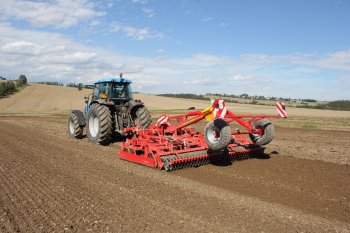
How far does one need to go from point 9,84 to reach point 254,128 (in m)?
53.6

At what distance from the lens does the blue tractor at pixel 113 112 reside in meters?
10.2

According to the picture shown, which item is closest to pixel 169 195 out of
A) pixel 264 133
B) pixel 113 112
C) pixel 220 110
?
pixel 220 110

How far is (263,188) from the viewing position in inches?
240

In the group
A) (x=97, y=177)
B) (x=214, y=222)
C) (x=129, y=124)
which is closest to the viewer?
(x=214, y=222)

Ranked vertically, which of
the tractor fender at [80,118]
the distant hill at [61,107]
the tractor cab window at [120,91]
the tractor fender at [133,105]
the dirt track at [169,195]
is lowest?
the dirt track at [169,195]

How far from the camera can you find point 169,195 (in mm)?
5574

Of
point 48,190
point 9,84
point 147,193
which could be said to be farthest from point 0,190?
point 9,84

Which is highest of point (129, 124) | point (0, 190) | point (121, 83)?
point (121, 83)

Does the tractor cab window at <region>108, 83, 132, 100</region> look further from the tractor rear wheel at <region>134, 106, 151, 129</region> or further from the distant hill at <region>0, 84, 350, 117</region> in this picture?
the distant hill at <region>0, 84, 350, 117</region>

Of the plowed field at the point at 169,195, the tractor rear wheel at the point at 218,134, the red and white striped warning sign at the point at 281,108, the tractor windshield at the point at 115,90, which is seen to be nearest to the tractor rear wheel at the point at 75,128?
the tractor windshield at the point at 115,90

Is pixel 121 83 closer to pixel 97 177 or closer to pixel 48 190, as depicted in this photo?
pixel 97 177

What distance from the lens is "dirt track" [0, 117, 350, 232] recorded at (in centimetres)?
440

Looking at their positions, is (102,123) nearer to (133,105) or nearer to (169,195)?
(133,105)

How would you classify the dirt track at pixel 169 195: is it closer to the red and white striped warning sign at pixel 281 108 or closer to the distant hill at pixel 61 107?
the red and white striped warning sign at pixel 281 108
